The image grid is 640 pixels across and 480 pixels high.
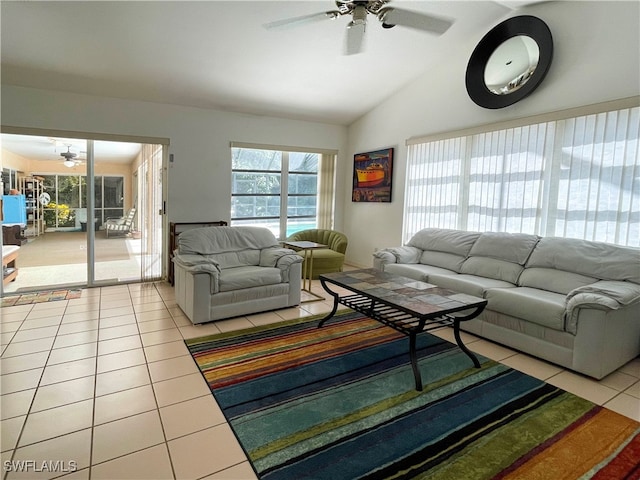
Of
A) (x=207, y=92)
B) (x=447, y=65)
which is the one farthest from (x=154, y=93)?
(x=447, y=65)

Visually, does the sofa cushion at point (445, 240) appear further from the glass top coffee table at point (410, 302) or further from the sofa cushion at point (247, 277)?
the sofa cushion at point (247, 277)

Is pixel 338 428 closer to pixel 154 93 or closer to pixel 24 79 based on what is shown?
pixel 154 93

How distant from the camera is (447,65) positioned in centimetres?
462

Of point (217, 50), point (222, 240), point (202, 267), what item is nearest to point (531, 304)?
point (202, 267)

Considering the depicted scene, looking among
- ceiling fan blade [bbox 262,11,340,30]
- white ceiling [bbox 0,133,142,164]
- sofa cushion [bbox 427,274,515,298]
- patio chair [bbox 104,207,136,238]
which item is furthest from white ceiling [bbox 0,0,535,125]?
sofa cushion [bbox 427,274,515,298]

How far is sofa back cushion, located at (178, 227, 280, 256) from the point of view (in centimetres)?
403

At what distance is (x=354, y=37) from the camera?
2711 mm

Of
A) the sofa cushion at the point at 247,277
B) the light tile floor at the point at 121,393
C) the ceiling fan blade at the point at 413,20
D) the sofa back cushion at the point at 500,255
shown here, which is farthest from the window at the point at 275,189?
the ceiling fan blade at the point at 413,20

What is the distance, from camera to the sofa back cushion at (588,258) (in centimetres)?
289

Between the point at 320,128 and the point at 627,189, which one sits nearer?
the point at 627,189

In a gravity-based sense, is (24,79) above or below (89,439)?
above

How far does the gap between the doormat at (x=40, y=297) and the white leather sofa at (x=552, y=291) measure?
3923mm

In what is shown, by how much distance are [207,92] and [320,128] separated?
2134mm

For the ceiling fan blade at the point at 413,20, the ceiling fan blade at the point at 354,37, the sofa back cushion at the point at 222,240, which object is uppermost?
the ceiling fan blade at the point at 413,20
